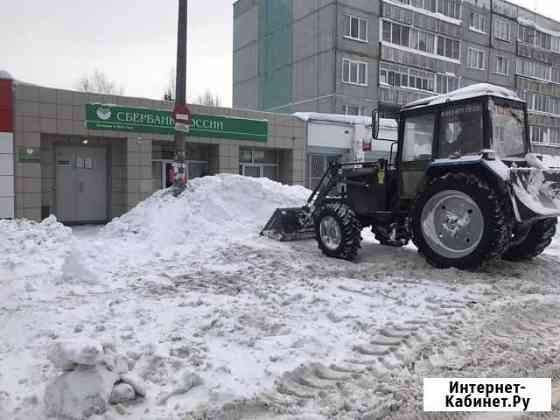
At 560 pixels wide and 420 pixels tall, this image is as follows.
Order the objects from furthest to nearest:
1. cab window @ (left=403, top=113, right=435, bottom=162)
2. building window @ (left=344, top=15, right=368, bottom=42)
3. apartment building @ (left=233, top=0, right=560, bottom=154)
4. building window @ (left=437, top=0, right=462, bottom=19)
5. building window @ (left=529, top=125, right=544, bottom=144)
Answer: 1. building window @ (left=529, top=125, right=544, bottom=144)
2. building window @ (left=437, top=0, right=462, bottom=19)
3. apartment building @ (left=233, top=0, right=560, bottom=154)
4. building window @ (left=344, top=15, right=368, bottom=42)
5. cab window @ (left=403, top=113, right=435, bottom=162)

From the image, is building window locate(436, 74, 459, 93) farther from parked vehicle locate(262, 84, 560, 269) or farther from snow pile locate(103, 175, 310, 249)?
parked vehicle locate(262, 84, 560, 269)

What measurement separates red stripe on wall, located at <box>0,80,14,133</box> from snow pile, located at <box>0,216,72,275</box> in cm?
578

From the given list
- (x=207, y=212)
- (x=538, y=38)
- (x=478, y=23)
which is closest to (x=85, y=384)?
(x=207, y=212)

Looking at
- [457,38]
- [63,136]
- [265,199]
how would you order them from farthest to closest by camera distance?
[457,38] → [63,136] → [265,199]

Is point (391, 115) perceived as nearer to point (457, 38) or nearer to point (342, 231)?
point (342, 231)

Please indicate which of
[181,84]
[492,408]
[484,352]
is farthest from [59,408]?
[181,84]

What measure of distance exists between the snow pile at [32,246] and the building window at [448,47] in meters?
31.3

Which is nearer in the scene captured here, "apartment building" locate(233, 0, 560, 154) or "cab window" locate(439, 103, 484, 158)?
"cab window" locate(439, 103, 484, 158)

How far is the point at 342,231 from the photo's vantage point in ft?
27.5

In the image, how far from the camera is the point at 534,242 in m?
8.11

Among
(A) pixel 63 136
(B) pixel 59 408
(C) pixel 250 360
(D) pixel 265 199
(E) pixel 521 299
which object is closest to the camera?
(B) pixel 59 408

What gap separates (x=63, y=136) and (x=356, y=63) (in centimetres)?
1957

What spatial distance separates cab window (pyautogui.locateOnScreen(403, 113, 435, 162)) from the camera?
7.91 meters

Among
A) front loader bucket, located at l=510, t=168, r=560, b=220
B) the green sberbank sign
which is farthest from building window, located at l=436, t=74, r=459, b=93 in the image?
front loader bucket, located at l=510, t=168, r=560, b=220
